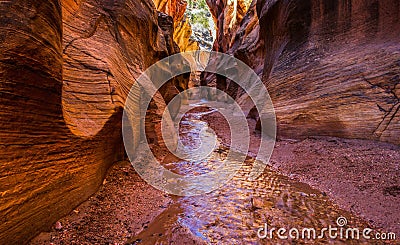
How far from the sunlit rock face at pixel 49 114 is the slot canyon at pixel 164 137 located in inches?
0.6

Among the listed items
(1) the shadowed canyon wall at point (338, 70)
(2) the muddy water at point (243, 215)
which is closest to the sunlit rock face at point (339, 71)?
(1) the shadowed canyon wall at point (338, 70)

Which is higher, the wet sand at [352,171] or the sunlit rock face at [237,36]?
the sunlit rock face at [237,36]

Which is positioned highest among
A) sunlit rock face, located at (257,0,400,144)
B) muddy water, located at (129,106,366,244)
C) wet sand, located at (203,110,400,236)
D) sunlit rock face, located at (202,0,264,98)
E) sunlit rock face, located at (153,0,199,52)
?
sunlit rock face, located at (153,0,199,52)

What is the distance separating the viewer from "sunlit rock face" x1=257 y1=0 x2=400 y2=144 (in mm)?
5180

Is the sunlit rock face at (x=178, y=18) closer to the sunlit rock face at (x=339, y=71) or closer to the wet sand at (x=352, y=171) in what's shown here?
the sunlit rock face at (x=339, y=71)

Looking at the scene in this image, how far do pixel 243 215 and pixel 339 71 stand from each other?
235 inches

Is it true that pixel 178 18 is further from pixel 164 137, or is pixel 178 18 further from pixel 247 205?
pixel 247 205

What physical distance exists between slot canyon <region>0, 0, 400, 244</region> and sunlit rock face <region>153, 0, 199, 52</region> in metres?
16.8

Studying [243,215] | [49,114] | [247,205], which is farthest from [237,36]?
[49,114]

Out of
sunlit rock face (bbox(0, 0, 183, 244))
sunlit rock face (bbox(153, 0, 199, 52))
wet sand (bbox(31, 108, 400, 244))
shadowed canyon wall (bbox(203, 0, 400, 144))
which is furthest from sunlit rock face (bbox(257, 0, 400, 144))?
sunlit rock face (bbox(153, 0, 199, 52))

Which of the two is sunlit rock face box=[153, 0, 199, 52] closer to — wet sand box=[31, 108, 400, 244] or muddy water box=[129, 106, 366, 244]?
wet sand box=[31, 108, 400, 244]

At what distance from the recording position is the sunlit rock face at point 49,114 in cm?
201

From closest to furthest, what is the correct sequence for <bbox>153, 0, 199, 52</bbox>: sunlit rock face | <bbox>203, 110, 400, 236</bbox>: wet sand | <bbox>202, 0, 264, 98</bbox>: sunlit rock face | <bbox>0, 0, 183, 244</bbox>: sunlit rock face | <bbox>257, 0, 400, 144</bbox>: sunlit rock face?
<bbox>0, 0, 183, 244</bbox>: sunlit rock face → <bbox>203, 110, 400, 236</bbox>: wet sand → <bbox>257, 0, 400, 144</bbox>: sunlit rock face → <bbox>202, 0, 264, 98</bbox>: sunlit rock face → <bbox>153, 0, 199, 52</bbox>: sunlit rock face

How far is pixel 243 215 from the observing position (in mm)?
3158
